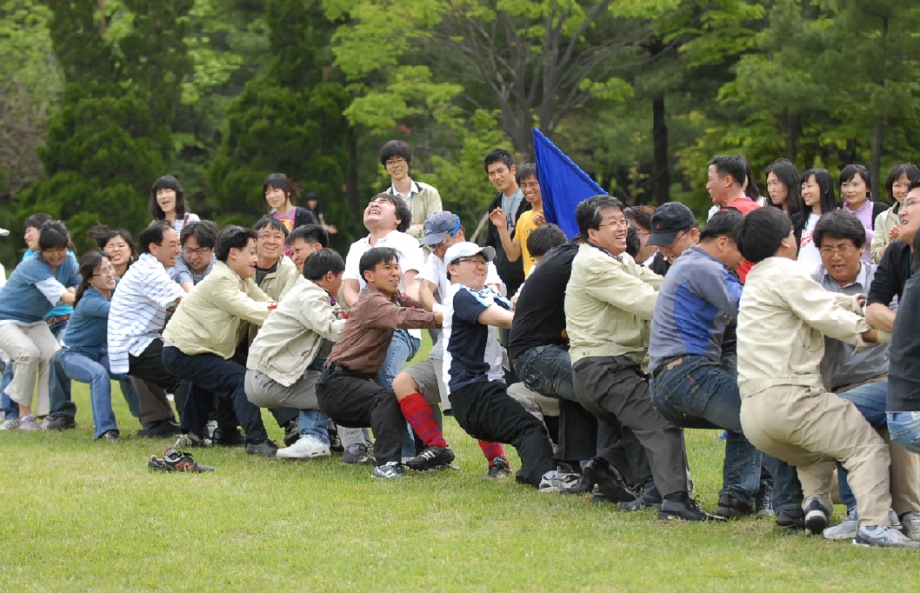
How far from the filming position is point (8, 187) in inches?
1328

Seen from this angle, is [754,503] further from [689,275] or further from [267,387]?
[267,387]

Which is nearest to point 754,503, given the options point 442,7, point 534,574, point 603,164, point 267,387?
point 534,574

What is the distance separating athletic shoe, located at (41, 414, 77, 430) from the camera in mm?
12750

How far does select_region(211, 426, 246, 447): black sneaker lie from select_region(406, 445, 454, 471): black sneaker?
2548 mm

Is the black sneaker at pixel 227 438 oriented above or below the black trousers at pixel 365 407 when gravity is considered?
below

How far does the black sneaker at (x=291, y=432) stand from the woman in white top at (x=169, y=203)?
3138 mm

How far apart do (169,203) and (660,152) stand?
19.1 m

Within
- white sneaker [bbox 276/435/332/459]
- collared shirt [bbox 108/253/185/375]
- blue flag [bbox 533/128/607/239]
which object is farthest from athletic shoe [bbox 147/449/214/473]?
blue flag [bbox 533/128/607/239]

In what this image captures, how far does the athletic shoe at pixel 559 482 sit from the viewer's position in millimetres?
8383

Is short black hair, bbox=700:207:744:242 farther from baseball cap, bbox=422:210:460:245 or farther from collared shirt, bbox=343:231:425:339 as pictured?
collared shirt, bbox=343:231:425:339

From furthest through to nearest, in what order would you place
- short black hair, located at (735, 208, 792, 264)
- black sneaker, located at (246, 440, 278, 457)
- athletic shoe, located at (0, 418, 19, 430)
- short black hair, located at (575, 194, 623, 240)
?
athletic shoe, located at (0, 418, 19, 430), black sneaker, located at (246, 440, 278, 457), short black hair, located at (575, 194, 623, 240), short black hair, located at (735, 208, 792, 264)

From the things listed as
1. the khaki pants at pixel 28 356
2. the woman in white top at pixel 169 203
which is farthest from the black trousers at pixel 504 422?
the khaki pants at pixel 28 356

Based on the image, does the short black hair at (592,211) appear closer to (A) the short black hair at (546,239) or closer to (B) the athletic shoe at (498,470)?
(A) the short black hair at (546,239)

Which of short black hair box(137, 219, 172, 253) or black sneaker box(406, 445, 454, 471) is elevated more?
short black hair box(137, 219, 172, 253)
